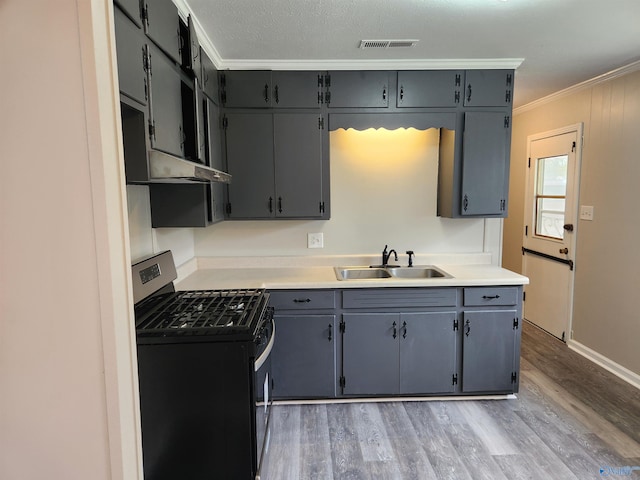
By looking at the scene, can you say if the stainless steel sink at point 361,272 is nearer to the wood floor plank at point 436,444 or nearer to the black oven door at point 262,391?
the wood floor plank at point 436,444

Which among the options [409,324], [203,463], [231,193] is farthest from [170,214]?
[409,324]

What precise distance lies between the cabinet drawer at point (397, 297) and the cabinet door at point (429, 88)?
138 centimetres

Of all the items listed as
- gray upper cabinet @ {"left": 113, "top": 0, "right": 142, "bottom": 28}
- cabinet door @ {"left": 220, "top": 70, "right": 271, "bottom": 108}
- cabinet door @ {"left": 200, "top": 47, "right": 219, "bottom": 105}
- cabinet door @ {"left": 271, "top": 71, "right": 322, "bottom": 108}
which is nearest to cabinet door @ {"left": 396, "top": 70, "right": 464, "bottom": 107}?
cabinet door @ {"left": 271, "top": 71, "right": 322, "bottom": 108}

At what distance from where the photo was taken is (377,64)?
280cm

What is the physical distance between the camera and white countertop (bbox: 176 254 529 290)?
8.55ft

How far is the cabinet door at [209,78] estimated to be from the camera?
2348 mm

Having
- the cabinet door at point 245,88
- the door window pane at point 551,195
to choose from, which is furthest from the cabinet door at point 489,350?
the cabinet door at point 245,88

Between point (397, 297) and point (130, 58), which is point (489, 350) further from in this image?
point (130, 58)

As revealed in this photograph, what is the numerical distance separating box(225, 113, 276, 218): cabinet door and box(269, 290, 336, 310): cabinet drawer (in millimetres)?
649

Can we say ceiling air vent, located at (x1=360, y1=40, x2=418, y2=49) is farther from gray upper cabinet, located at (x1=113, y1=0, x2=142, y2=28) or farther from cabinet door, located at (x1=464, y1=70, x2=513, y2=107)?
gray upper cabinet, located at (x1=113, y1=0, x2=142, y2=28)

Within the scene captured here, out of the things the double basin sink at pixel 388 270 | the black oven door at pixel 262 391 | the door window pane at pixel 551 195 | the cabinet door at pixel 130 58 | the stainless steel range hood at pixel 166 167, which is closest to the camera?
the cabinet door at pixel 130 58

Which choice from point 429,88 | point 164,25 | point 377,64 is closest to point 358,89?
point 377,64

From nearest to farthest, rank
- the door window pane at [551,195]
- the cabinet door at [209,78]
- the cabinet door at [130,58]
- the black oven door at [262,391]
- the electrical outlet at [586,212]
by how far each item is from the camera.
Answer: the cabinet door at [130,58], the black oven door at [262,391], the cabinet door at [209,78], the electrical outlet at [586,212], the door window pane at [551,195]

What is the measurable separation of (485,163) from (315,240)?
146 cm
